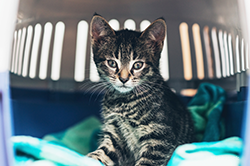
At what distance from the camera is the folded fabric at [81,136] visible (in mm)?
1166

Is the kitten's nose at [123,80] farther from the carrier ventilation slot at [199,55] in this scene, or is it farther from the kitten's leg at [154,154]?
the carrier ventilation slot at [199,55]

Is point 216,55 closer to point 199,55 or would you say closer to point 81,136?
point 199,55

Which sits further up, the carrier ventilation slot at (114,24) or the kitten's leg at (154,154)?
the carrier ventilation slot at (114,24)

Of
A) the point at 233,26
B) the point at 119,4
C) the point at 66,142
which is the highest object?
the point at 119,4

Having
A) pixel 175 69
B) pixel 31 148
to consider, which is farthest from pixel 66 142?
pixel 175 69

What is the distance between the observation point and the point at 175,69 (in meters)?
1.39

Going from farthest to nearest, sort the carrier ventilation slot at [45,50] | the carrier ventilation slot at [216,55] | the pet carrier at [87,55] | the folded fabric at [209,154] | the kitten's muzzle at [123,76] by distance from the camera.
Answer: the carrier ventilation slot at [216,55]
the carrier ventilation slot at [45,50]
the pet carrier at [87,55]
the kitten's muzzle at [123,76]
the folded fabric at [209,154]

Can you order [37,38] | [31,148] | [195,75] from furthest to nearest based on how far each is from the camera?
1. [195,75]
2. [37,38]
3. [31,148]

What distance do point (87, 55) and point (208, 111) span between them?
30.8 inches

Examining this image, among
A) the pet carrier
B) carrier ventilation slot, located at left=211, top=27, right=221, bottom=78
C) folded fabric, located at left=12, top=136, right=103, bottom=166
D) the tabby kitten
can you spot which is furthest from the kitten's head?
carrier ventilation slot, located at left=211, top=27, right=221, bottom=78

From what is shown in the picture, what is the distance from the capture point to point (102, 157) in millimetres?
898

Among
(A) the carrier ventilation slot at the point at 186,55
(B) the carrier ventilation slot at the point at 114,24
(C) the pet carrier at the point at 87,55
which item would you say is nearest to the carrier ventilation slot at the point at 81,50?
(C) the pet carrier at the point at 87,55

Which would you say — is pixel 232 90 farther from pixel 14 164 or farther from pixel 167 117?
pixel 14 164

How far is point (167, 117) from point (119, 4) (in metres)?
0.66
